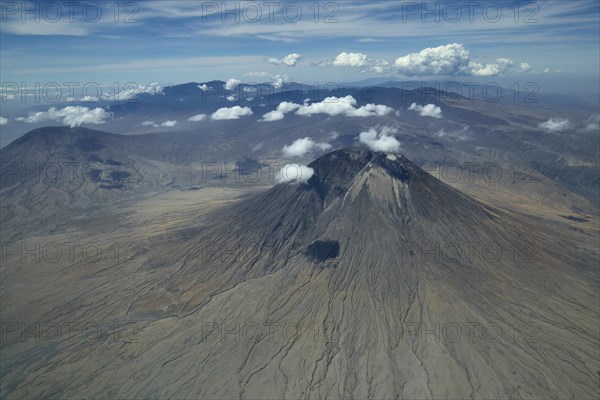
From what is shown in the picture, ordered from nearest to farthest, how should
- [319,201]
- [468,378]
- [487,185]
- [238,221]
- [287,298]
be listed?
[468,378] < [287,298] < [319,201] < [238,221] < [487,185]

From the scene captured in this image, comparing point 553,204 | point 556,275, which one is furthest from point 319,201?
point 553,204

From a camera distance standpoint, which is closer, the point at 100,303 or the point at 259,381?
the point at 259,381

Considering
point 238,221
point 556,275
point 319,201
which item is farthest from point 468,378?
point 238,221

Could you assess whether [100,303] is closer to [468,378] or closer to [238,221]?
[238,221]

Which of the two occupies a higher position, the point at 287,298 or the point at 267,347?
the point at 287,298

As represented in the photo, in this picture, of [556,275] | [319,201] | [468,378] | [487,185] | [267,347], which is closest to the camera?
[468,378]

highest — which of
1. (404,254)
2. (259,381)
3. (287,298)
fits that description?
(404,254)
